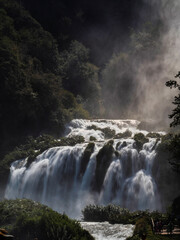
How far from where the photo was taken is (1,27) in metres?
53.1

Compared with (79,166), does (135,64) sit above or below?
above

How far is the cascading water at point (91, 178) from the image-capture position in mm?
28016

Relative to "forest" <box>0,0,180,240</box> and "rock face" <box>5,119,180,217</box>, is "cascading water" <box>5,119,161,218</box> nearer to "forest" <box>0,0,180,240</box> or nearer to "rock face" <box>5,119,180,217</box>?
"rock face" <box>5,119,180,217</box>

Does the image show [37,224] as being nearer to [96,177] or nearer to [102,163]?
[96,177]

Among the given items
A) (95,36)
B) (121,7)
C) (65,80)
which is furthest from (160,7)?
(65,80)

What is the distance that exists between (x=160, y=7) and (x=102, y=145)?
61.0 meters

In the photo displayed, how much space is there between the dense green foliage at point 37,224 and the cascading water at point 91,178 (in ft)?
Answer: 36.2

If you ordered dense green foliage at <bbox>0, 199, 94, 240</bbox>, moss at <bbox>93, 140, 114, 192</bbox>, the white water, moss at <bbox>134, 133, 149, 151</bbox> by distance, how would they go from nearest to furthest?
dense green foliage at <bbox>0, 199, 94, 240</bbox>, the white water, moss at <bbox>93, 140, 114, 192</bbox>, moss at <bbox>134, 133, 149, 151</bbox>

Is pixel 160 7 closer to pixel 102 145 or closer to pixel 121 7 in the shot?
pixel 121 7

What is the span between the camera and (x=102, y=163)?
30.9 m

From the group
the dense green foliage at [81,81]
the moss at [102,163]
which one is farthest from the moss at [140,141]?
the dense green foliage at [81,81]

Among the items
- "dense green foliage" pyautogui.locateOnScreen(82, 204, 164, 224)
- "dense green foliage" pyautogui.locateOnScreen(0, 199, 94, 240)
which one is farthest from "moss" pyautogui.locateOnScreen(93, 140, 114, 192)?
"dense green foliage" pyautogui.locateOnScreen(0, 199, 94, 240)

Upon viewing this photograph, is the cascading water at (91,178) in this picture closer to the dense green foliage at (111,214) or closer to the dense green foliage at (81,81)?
the dense green foliage at (111,214)

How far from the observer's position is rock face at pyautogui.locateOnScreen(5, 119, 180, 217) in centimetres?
2780
